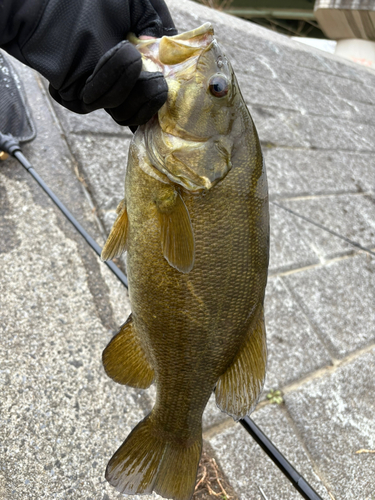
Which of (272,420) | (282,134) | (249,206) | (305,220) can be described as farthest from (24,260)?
(282,134)

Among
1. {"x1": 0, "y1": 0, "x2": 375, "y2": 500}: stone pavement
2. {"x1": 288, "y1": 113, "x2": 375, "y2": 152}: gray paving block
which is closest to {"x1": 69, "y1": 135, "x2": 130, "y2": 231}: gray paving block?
{"x1": 0, "y1": 0, "x2": 375, "y2": 500}: stone pavement

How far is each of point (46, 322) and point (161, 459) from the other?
943 mm

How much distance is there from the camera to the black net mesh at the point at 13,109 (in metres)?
2.43

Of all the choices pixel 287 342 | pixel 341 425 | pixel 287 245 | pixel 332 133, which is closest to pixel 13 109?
pixel 287 245

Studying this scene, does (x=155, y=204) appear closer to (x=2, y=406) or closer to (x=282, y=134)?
(x=2, y=406)

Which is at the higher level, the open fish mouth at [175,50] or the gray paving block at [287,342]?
the open fish mouth at [175,50]

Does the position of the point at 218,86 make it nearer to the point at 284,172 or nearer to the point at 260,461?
the point at 260,461

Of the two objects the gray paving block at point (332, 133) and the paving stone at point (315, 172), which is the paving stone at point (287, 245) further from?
the gray paving block at point (332, 133)

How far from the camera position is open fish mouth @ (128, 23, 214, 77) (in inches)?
42.4

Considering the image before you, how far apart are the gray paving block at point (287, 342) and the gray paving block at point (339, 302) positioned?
9 cm

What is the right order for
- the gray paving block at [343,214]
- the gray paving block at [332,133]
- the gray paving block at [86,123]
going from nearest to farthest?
the gray paving block at [86,123] → the gray paving block at [343,214] → the gray paving block at [332,133]

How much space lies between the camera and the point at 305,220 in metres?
3.32

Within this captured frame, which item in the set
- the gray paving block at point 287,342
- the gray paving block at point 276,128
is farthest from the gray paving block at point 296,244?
the gray paving block at point 276,128

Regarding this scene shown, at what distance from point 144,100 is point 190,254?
0.43 m
